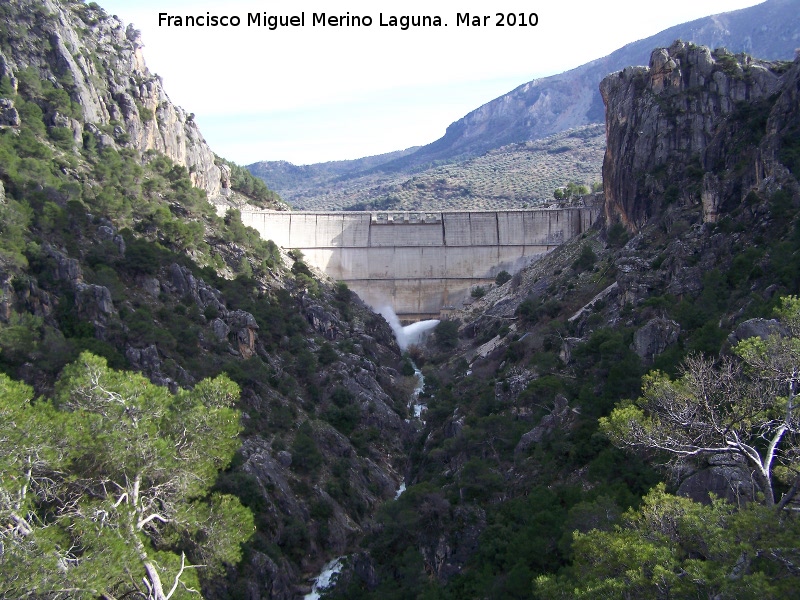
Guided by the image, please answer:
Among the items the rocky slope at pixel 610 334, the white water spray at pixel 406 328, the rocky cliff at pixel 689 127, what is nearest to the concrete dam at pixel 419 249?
the white water spray at pixel 406 328

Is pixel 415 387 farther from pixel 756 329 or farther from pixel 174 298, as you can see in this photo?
pixel 756 329

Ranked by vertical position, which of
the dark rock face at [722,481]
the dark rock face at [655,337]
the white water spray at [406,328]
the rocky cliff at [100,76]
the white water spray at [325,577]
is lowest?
the white water spray at [325,577]

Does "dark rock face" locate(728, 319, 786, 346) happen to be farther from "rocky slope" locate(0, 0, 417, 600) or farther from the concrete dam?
the concrete dam

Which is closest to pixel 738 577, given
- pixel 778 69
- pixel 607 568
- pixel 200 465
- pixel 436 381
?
pixel 607 568

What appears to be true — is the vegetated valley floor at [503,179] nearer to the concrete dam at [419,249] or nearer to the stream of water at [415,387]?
the concrete dam at [419,249]

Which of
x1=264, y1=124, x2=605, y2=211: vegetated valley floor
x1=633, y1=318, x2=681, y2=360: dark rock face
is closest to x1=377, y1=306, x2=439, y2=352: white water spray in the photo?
x1=633, y1=318, x2=681, y2=360: dark rock face

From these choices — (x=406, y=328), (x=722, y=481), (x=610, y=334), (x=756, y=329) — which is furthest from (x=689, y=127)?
(x=722, y=481)
